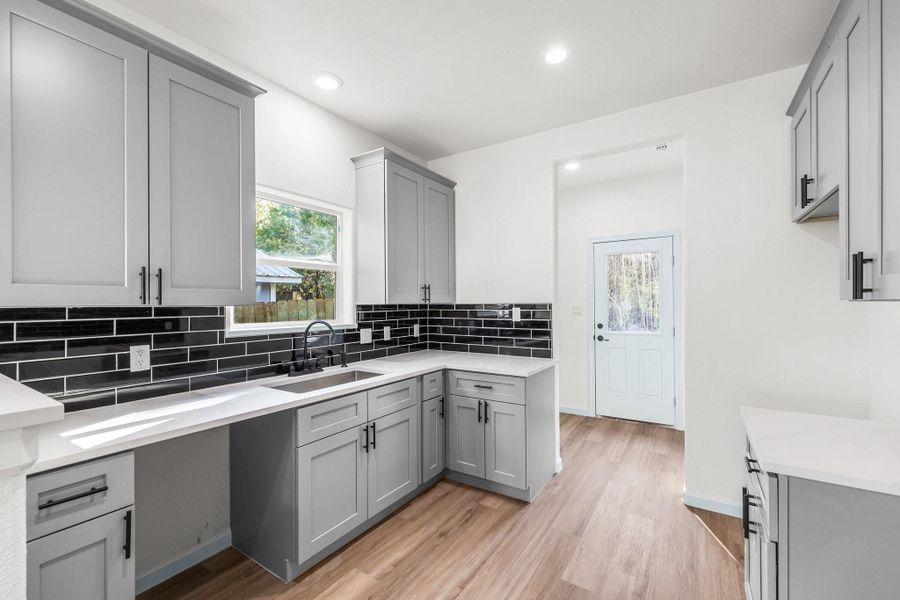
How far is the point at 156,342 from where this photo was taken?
1980 millimetres

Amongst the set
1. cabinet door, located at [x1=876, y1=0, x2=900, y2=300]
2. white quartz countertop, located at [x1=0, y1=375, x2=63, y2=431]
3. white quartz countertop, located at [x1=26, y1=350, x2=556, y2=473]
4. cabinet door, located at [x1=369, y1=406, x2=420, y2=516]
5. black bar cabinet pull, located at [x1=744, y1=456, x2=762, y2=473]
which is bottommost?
cabinet door, located at [x1=369, y1=406, x2=420, y2=516]

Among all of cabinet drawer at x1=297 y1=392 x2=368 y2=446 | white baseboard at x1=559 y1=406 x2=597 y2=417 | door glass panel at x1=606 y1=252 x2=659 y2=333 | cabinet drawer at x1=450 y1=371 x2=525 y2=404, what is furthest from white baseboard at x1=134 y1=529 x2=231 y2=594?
door glass panel at x1=606 y1=252 x2=659 y2=333

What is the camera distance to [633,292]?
14.3 feet

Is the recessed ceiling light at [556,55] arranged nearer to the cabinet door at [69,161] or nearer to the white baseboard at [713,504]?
the cabinet door at [69,161]

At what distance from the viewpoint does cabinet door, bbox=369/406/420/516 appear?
7.78 ft

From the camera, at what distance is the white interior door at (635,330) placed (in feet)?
13.7

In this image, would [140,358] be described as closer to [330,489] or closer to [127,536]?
[127,536]

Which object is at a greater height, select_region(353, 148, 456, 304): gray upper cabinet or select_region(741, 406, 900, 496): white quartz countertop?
select_region(353, 148, 456, 304): gray upper cabinet

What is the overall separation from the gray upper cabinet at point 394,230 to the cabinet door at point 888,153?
2.48 metres

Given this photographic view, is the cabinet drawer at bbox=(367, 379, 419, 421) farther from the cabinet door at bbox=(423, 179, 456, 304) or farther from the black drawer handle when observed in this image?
the black drawer handle

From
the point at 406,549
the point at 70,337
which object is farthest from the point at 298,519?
the point at 70,337

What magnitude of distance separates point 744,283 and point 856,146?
4.06 ft

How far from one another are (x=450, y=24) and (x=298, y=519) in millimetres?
2517

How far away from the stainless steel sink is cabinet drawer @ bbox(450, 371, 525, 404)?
1.93 ft
